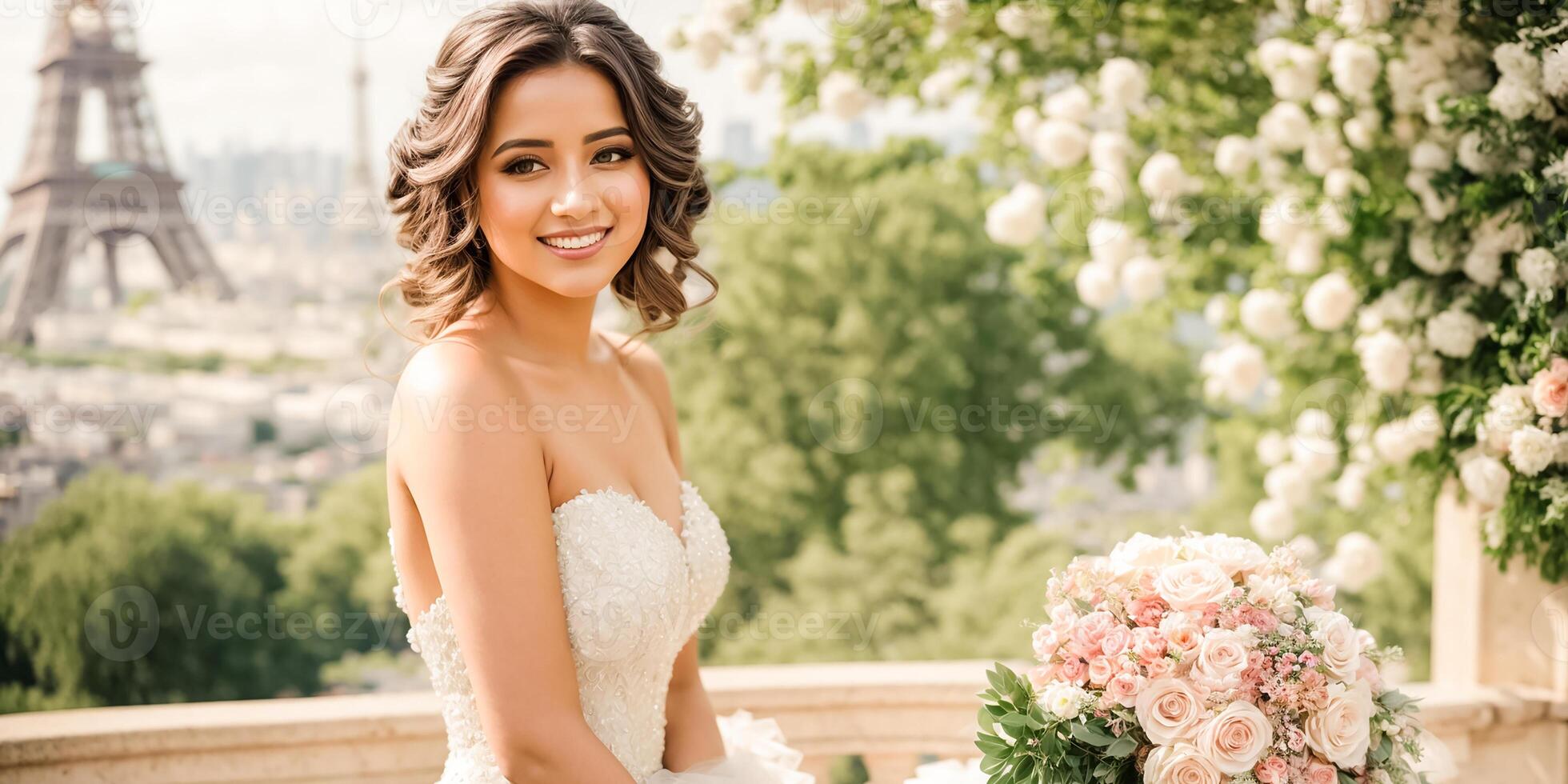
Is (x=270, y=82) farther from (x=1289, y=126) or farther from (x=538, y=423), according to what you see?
(x=538, y=423)

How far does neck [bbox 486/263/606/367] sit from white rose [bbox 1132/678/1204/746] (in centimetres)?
121

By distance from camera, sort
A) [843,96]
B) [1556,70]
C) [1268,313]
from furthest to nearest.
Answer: [843,96]
[1268,313]
[1556,70]

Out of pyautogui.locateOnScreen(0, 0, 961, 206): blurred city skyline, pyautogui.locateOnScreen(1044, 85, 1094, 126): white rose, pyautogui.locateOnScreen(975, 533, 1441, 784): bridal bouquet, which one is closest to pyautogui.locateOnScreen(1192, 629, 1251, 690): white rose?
pyautogui.locateOnScreen(975, 533, 1441, 784): bridal bouquet

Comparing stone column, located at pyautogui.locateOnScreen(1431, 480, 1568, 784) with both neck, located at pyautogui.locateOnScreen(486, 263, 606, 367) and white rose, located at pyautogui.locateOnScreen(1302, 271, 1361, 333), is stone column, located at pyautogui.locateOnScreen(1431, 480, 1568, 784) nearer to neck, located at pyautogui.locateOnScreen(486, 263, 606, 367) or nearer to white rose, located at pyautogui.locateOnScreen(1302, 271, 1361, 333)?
white rose, located at pyautogui.locateOnScreen(1302, 271, 1361, 333)

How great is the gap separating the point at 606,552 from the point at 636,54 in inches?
→ 36.2

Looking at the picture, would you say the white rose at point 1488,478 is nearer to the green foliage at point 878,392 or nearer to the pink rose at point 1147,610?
the pink rose at point 1147,610

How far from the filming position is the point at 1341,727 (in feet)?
6.21

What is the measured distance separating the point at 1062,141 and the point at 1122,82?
0.32 metres

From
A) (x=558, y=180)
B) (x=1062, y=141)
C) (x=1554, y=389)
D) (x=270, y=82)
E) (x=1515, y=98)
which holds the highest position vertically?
(x=1515, y=98)

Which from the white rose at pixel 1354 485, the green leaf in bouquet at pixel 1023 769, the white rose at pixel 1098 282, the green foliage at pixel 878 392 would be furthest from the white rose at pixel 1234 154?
the green foliage at pixel 878 392

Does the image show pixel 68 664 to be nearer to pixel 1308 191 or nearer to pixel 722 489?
pixel 722 489

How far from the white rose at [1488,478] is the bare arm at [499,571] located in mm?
2681

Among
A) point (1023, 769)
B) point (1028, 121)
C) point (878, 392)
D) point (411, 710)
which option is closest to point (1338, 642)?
point (1023, 769)

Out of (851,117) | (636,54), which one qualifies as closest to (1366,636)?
(636,54)
